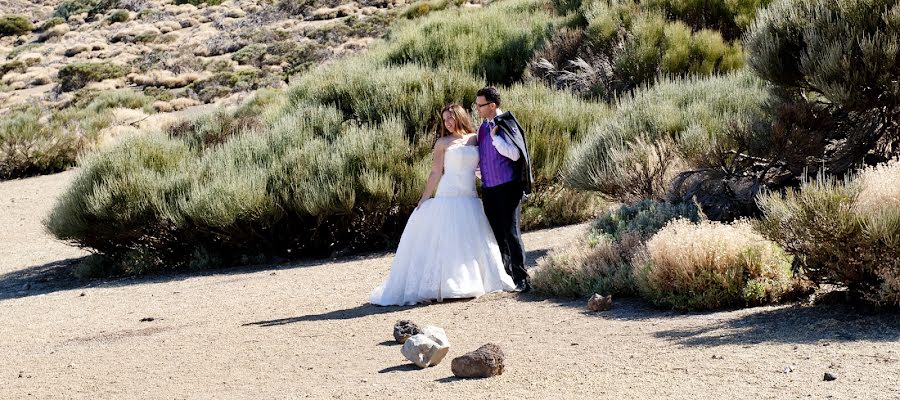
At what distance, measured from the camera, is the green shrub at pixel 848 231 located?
6.42 m

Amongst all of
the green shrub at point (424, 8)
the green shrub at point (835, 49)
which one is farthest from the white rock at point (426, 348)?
the green shrub at point (424, 8)

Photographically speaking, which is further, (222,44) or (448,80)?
(222,44)

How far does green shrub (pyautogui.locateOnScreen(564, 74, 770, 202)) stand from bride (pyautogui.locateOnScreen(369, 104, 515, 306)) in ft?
7.90

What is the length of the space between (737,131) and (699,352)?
14.3 feet

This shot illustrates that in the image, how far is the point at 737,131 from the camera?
10.1 meters

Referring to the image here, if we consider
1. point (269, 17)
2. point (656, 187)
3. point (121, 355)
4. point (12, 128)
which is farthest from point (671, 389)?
point (269, 17)

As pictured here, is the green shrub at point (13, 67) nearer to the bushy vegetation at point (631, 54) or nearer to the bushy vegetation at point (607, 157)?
the bushy vegetation at point (607, 157)

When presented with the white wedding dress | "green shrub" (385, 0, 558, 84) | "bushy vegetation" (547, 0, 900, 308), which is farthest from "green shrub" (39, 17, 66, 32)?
the white wedding dress

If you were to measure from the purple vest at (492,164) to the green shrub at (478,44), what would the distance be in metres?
10.9

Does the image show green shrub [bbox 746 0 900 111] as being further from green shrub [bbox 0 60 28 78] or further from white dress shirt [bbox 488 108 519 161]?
green shrub [bbox 0 60 28 78]

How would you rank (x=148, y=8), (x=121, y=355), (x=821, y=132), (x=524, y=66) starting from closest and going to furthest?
(x=121, y=355), (x=821, y=132), (x=524, y=66), (x=148, y=8)

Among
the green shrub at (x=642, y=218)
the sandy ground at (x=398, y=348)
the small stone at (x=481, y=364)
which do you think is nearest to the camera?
the sandy ground at (x=398, y=348)

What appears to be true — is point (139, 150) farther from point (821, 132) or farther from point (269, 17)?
point (269, 17)

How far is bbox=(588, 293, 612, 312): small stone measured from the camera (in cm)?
799
